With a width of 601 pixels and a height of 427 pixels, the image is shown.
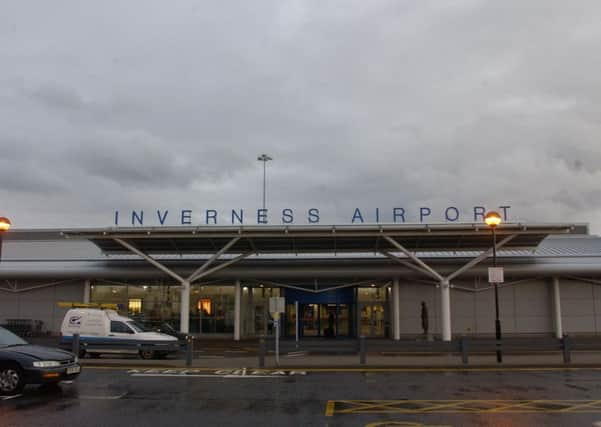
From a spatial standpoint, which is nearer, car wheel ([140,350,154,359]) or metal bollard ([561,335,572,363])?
metal bollard ([561,335,572,363])

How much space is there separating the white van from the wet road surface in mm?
4709

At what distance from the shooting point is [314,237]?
93.8ft

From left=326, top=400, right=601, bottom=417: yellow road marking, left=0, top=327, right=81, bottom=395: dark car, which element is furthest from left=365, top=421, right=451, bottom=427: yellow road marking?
left=0, top=327, right=81, bottom=395: dark car

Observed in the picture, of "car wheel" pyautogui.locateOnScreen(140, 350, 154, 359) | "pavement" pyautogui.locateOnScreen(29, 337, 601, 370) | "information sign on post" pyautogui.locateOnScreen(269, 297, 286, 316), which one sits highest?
"information sign on post" pyautogui.locateOnScreen(269, 297, 286, 316)

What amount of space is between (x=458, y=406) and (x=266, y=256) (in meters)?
23.6

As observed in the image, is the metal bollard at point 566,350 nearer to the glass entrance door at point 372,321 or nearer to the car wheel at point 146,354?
the car wheel at point 146,354

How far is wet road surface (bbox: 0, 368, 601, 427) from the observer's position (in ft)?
33.1

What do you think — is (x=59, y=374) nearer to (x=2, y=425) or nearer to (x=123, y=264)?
(x=2, y=425)

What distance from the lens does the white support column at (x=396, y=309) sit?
32.4m

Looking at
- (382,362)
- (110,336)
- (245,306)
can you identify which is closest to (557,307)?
(382,362)

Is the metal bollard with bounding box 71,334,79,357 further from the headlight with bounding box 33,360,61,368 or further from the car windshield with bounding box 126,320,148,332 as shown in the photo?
the headlight with bounding box 33,360,61,368

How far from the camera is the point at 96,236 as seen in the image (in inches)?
1097

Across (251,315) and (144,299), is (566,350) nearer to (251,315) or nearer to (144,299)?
(251,315)

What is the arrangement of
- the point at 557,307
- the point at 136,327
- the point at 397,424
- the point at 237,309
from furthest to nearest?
the point at 237,309, the point at 557,307, the point at 136,327, the point at 397,424
